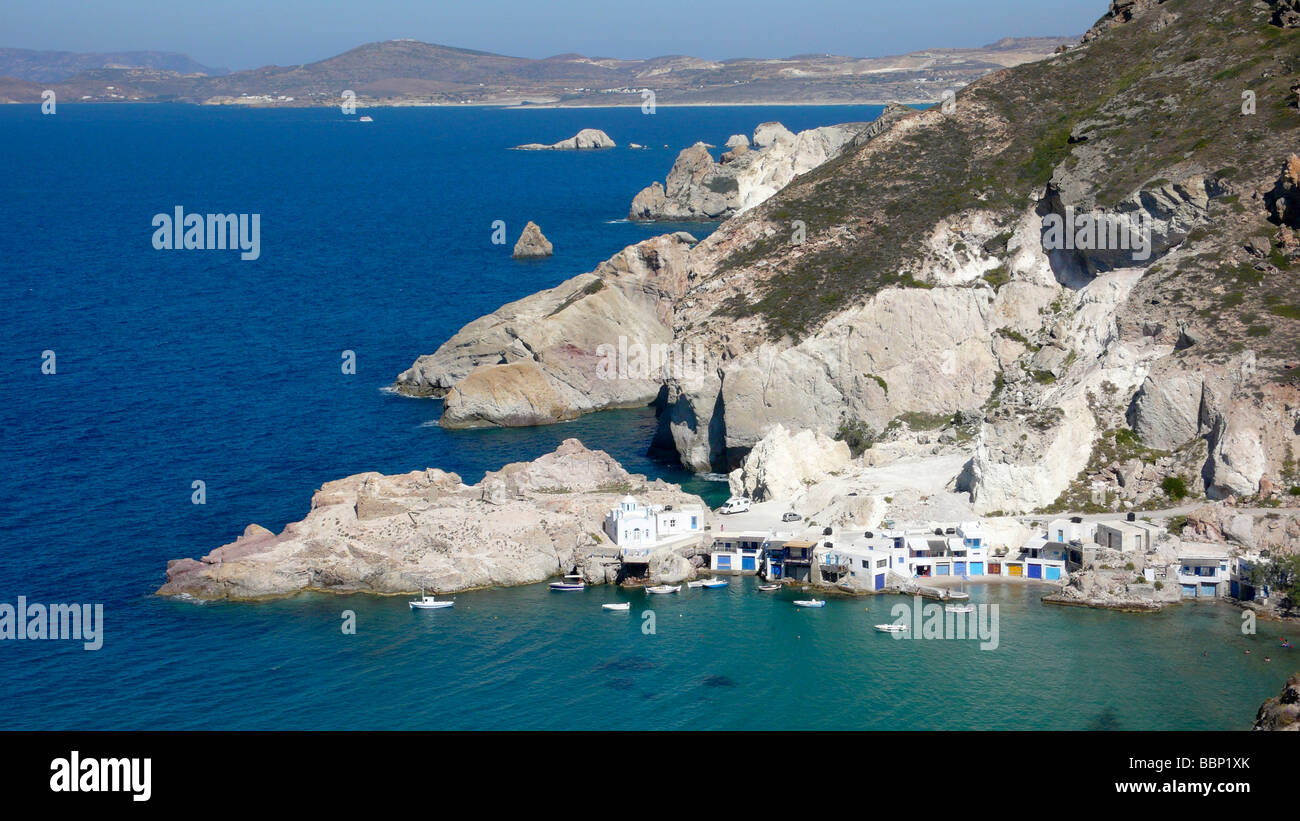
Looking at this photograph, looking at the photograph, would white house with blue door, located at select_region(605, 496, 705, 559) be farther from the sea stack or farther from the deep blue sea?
the sea stack

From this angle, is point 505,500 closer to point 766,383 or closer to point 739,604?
point 739,604

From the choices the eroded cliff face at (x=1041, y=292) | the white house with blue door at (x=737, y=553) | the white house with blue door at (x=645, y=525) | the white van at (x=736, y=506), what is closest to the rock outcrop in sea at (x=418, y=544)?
the white house with blue door at (x=645, y=525)

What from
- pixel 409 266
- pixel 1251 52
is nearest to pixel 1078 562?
pixel 1251 52

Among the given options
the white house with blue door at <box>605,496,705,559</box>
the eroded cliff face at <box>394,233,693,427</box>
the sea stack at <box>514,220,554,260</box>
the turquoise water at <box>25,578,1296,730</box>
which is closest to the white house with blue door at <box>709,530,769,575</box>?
the white house with blue door at <box>605,496,705,559</box>

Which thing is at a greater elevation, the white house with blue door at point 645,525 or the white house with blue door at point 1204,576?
the white house with blue door at point 645,525

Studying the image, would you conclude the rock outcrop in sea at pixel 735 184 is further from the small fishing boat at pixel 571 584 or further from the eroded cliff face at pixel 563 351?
the small fishing boat at pixel 571 584

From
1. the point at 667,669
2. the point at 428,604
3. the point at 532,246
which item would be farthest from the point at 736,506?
the point at 532,246
